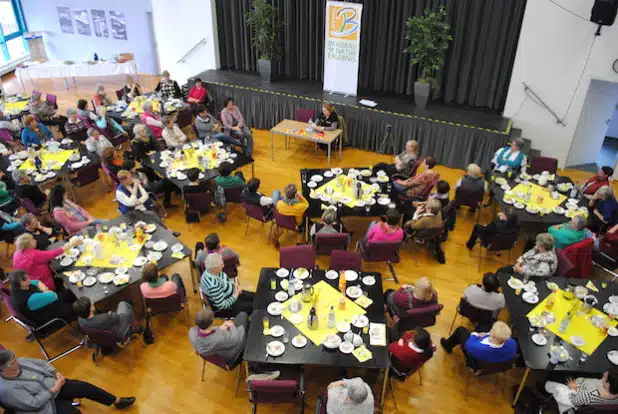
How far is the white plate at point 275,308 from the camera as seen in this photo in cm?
572

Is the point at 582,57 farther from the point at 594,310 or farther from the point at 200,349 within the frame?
the point at 200,349

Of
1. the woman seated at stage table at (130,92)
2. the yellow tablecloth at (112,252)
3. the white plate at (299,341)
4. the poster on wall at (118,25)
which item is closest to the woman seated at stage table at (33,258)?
the yellow tablecloth at (112,252)

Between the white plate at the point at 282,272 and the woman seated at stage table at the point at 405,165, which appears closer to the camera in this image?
the white plate at the point at 282,272

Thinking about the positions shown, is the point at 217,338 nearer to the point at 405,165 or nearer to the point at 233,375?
the point at 233,375

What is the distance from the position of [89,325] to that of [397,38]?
961cm

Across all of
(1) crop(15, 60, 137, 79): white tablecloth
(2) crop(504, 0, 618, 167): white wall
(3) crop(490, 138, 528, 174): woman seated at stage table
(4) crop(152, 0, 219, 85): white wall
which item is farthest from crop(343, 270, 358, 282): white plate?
(1) crop(15, 60, 137, 79): white tablecloth

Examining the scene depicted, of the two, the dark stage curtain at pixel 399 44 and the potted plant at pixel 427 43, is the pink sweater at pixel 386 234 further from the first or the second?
the dark stage curtain at pixel 399 44

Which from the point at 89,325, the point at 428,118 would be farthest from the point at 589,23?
the point at 89,325

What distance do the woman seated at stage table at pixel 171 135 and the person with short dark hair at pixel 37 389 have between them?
5388 millimetres

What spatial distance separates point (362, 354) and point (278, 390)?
3.31 feet

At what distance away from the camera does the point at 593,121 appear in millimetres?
10727

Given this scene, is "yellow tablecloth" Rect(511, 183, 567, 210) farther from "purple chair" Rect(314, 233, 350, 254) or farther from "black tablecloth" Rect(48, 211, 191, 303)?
"black tablecloth" Rect(48, 211, 191, 303)

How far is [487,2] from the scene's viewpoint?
10.4 metres

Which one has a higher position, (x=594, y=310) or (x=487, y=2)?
(x=487, y=2)
